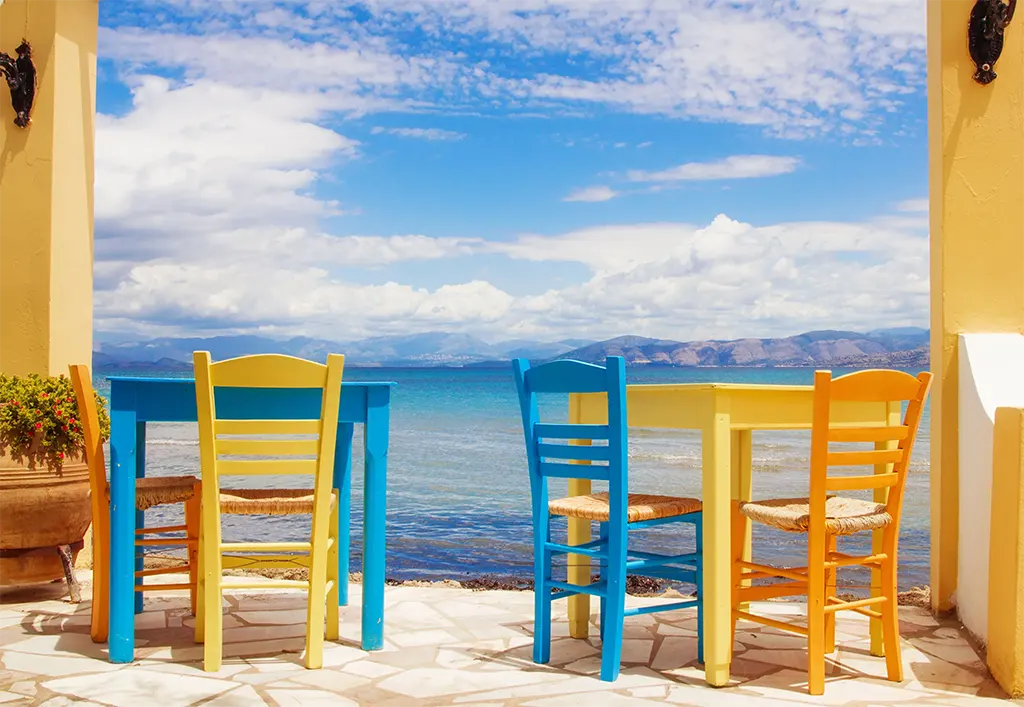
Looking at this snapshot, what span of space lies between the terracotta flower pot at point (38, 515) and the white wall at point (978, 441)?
420cm

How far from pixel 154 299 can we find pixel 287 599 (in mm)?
42202

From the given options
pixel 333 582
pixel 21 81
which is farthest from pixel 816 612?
pixel 21 81

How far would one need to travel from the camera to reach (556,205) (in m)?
42.8

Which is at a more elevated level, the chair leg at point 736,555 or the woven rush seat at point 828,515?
the woven rush seat at point 828,515

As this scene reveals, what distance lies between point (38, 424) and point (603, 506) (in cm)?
295

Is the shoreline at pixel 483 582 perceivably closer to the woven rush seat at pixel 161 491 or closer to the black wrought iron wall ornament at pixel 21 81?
the woven rush seat at pixel 161 491

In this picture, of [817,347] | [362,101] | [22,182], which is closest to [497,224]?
[362,101]

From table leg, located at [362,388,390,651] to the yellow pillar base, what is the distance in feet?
7.38

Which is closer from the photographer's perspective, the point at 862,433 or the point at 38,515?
the point at 862,433

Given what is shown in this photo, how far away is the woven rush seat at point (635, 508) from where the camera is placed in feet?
11.3

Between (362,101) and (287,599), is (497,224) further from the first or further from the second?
(287,599)

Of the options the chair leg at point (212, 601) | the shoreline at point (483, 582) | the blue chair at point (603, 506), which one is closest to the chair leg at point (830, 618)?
the blue chair at point (603, 506)

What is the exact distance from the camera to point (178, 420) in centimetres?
367

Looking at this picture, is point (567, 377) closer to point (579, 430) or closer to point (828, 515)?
point (579, 430)
